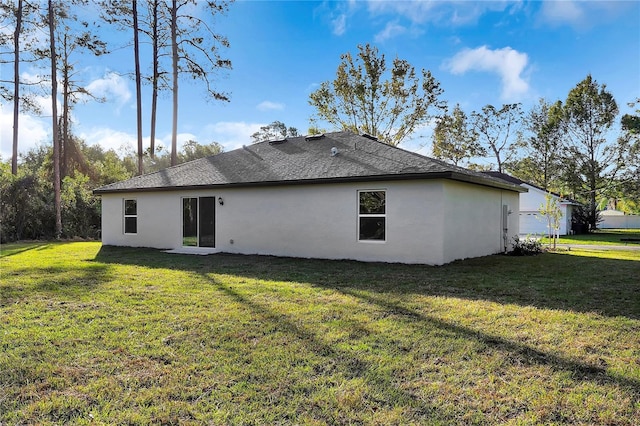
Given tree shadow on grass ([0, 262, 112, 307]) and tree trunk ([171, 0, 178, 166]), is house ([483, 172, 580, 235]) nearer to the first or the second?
tree trunk ([171, 0, 178, 166])

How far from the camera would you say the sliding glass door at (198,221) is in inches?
491

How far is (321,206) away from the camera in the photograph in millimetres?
10570

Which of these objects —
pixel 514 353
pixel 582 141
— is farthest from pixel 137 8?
pixel 582 141

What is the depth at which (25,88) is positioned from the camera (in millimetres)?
20094

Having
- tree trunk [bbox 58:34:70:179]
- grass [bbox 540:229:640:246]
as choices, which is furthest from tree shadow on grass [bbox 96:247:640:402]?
tree trunk [bbox 58:34:70:179]

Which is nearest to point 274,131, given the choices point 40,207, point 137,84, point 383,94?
point 383,94

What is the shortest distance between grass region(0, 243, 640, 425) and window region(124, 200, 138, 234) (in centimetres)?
728

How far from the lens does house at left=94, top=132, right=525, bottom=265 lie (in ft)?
31.2

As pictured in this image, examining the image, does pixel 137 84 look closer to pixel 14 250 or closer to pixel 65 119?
pixel 65 119

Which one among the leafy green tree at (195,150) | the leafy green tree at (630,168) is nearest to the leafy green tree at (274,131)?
the leafy green tree at (195,150)

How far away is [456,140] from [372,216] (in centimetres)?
2818

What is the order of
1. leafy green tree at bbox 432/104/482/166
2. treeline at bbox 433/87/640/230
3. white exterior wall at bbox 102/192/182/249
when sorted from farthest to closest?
leafy green tree at bbox 432/104/482/166 < treeline at bbox 433/87/640/230 < white exterior wall at bbox 102/192/182/249

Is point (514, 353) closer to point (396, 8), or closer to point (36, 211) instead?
point (396, 8)

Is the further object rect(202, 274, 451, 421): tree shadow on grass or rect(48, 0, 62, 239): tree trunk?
→ rect(48, 0, 62, 239): tree trunk
